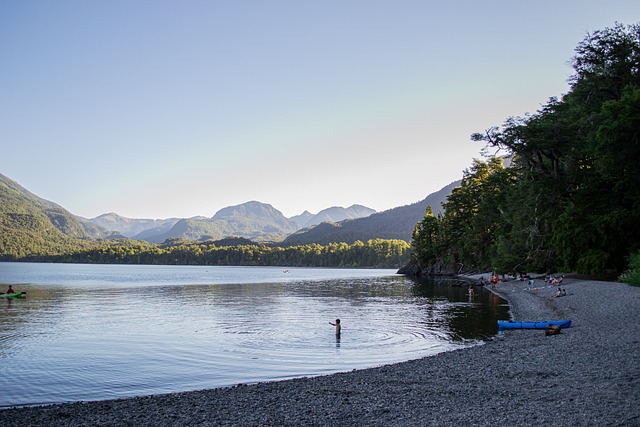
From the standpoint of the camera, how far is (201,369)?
20109mm

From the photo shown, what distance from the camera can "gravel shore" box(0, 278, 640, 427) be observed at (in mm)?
10742

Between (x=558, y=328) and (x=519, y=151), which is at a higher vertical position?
(x=519, y=151)

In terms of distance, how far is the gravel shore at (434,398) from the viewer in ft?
35.2

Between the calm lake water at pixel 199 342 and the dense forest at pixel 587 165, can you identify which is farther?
the dense forest at pixel 587 165

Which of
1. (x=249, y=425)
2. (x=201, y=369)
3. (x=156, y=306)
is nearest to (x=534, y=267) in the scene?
(x=156, y=306)

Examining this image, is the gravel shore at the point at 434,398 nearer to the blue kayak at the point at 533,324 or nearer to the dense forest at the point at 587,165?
the blue kayak at the point at 533,324

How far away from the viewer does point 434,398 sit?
42.0ft

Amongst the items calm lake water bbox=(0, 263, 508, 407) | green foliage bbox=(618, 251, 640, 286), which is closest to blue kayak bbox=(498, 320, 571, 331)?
calm lake water bbox=(0, 263, 508, 407)

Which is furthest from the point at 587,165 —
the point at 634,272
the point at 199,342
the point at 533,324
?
the point at 199,342

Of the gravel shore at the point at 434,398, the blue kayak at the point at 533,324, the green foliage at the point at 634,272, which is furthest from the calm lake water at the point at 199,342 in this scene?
the green foliage at the point at 634,272

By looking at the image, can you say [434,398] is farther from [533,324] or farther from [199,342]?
[199,342]

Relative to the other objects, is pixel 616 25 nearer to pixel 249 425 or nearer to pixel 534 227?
pixel 534 227

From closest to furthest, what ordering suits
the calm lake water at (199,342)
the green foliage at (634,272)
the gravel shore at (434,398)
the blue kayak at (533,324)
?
the gravel shore at (434,398)
the calm lake water at (199,342)
the blue kayak at (533,324)
the green foliage at (634,272)

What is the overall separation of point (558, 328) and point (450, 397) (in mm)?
13823
